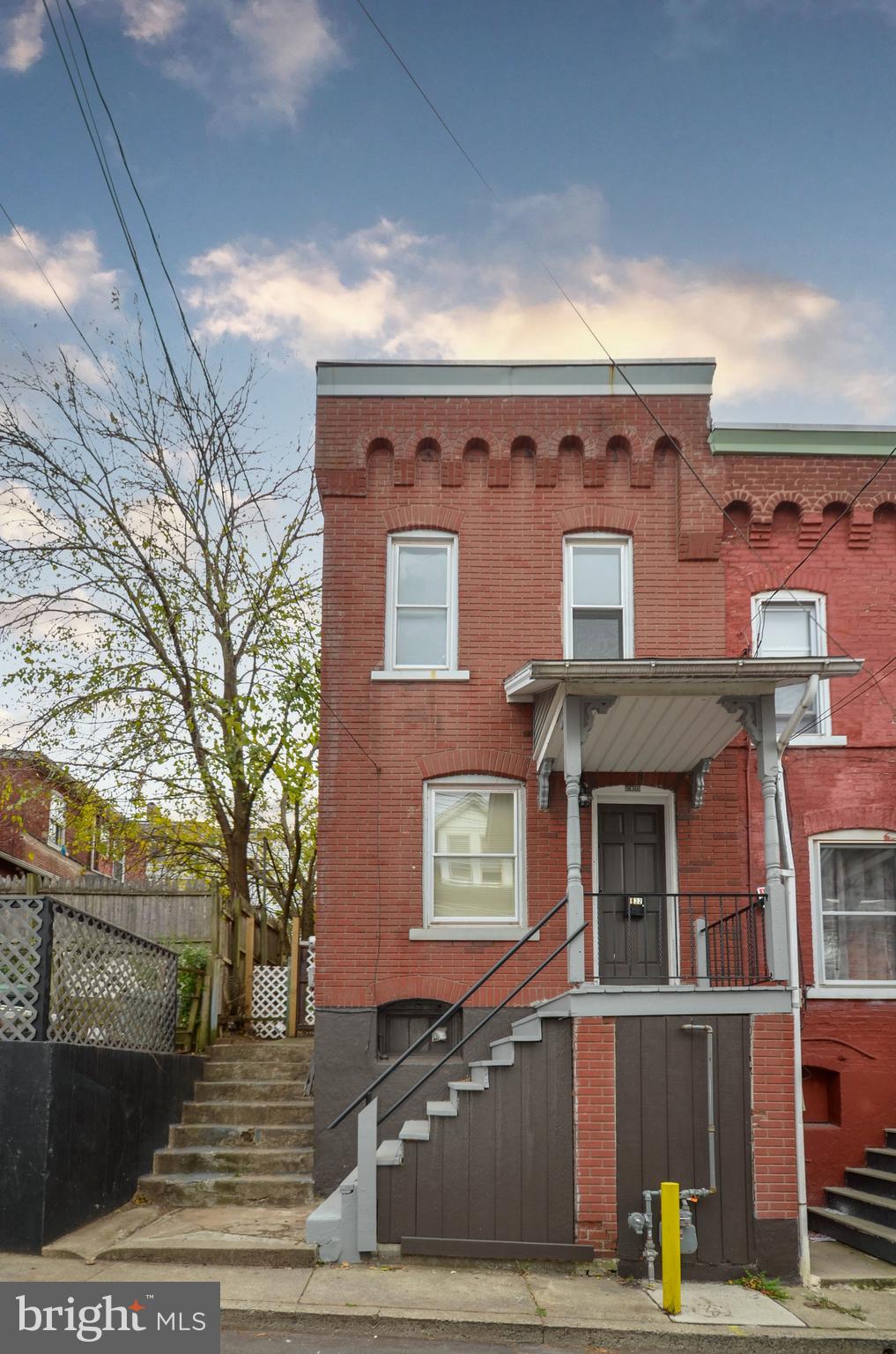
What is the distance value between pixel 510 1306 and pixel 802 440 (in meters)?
9.97

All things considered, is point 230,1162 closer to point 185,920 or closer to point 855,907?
point 185,920

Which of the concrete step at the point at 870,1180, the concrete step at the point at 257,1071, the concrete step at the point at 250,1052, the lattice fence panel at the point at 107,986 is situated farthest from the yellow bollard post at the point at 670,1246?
the concrete step at the point at 250,1052

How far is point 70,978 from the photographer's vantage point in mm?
11250

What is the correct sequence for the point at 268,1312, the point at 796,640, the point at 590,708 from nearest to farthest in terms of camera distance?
1. the point at 268,1312
2. the point at 590,708
3. the point at 796,640

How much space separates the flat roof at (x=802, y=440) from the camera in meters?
14.7

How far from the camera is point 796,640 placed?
1461cm

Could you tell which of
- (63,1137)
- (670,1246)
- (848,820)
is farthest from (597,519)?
(63,1137)

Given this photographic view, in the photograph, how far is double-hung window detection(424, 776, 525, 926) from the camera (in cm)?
1370

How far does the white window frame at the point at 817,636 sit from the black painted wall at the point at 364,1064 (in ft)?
14.7

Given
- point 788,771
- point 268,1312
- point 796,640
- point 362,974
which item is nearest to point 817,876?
point 788,771

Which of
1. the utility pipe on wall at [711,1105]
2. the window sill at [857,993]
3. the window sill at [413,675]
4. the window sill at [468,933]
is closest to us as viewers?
the utility pipe on wall at [711,1105]

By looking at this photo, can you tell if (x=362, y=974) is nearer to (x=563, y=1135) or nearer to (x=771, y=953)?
(x=563, y=1135)

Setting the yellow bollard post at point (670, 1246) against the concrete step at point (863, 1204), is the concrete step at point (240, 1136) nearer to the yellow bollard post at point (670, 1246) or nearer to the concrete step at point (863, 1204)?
the yellow bollard post at point (670, 1246)

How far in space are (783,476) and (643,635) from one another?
262 cm
